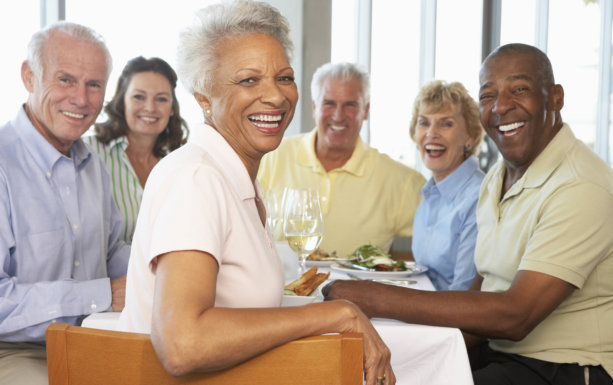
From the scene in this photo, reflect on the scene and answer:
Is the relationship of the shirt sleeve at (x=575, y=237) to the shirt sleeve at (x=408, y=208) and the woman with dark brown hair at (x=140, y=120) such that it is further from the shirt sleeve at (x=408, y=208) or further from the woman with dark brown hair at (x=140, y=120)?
the woman with dark brown hair at (x=140, y=120)

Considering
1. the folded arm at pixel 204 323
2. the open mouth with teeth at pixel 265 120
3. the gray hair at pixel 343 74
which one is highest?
the gray hair at pixel 343 74

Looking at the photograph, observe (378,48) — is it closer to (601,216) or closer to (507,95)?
(507,95)

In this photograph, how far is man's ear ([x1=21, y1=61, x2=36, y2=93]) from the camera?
2.01 m

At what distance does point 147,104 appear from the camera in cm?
330

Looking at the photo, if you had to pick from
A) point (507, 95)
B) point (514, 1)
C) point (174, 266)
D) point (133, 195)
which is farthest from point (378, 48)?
point (174, 266)

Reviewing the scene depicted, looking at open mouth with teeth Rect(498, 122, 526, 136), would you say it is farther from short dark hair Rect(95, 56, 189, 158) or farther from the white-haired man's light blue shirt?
short dark hair Rect(95, 56, 189, 158)

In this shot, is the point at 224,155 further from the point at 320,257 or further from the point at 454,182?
the point at 454,182

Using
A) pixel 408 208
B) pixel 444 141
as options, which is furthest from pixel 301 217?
pixel 408 208

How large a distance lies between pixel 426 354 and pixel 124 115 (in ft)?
7.96

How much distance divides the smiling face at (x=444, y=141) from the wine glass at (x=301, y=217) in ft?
3.50

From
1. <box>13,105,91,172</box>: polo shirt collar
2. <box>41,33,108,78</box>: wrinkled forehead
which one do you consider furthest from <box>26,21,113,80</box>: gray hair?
<box>13,105,91,172</box>: polo shirt collar

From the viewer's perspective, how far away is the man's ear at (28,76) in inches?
79.1

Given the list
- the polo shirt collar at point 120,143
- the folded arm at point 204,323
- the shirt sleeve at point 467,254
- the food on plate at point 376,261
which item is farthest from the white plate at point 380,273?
the polo shirt collar at point 120,143

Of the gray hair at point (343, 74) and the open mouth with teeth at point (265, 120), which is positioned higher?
the gray hair at point (343, 74)
